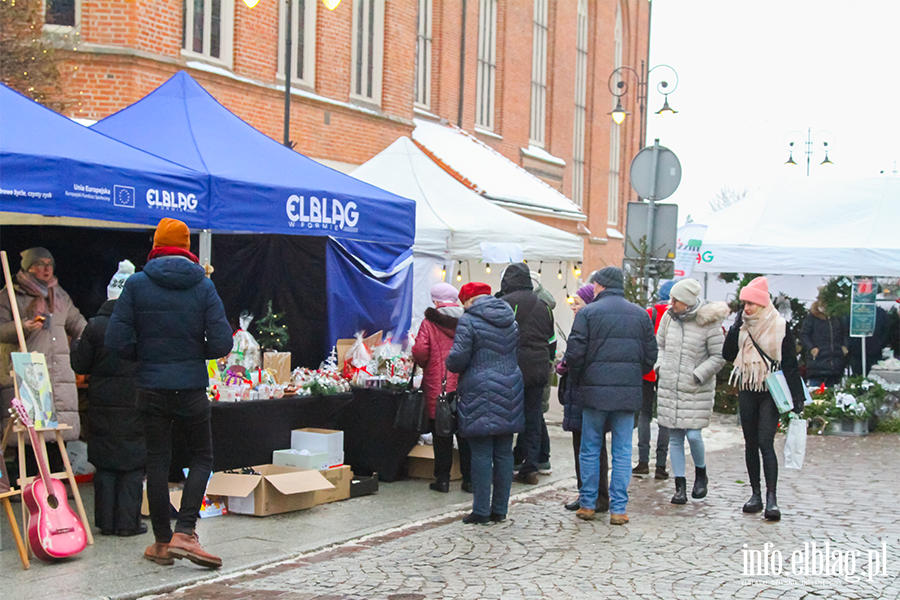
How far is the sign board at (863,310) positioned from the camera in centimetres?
1401

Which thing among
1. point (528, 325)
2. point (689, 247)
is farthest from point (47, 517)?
point (689, 247)

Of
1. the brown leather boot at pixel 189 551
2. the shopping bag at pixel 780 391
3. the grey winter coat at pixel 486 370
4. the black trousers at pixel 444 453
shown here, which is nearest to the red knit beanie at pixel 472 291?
the grey winter coat at pixel 486 370

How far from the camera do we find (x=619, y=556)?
6.48 m

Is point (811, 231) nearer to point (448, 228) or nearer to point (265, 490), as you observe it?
point (448, 228)

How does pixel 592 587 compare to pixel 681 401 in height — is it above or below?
below

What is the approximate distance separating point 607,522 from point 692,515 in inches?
29.4

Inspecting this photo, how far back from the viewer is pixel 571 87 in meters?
29.4

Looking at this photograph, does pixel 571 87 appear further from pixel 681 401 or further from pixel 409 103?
pixel 681 401

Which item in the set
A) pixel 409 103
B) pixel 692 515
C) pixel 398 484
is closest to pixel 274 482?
pixel 398 484

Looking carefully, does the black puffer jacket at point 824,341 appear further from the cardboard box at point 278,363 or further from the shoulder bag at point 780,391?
the cardboard box at point 278,363

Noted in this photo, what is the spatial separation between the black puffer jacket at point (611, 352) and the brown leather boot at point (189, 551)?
2.94 m

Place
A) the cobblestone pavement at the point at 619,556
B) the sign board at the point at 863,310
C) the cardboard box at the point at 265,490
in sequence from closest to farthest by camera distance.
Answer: the cobblestone pavement at the point at 619,556 → the cardboard box at the point at 265,490 → the sign board at the point at 863,310

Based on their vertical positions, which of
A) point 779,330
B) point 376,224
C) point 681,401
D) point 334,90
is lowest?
point 681,401

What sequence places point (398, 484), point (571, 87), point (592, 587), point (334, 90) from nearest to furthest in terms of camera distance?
point (592, 587), point (398, 484), point (334, 90), point (571, 87)
